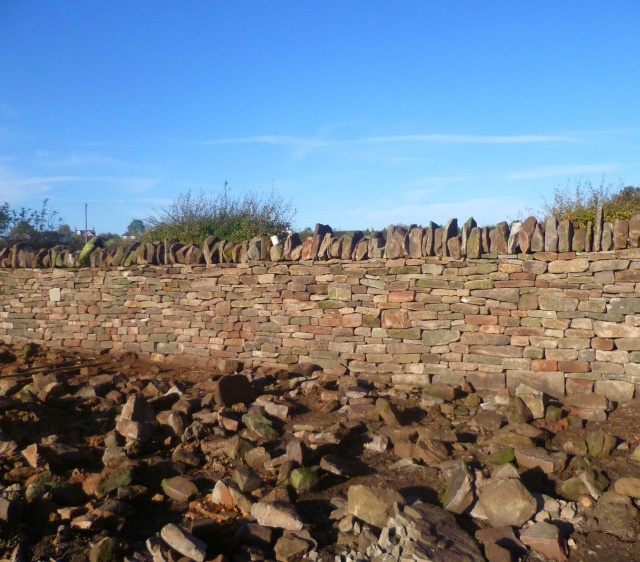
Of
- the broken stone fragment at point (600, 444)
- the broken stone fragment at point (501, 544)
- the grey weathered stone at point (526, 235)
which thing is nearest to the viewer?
the broken stone fragment at point (501, 544)

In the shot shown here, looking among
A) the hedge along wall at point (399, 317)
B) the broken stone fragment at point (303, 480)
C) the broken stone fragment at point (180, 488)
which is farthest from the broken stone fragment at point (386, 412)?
the broken stone fragment at point (180, 488)

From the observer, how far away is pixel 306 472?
4.85 m

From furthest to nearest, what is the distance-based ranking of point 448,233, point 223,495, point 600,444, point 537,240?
1. point 448,233
2. point 537,240
3. point 600,444
4. point 223,495

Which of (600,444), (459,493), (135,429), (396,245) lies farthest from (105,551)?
(396,245)

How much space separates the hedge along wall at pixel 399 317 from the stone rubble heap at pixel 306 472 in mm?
393

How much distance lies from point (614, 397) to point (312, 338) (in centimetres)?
373

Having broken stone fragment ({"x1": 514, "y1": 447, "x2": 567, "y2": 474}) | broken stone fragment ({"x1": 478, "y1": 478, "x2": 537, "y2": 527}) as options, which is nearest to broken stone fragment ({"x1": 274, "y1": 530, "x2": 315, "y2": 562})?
broken stone fragment ({"x1": 478, "y1": 478, "x2": 537, "y2": 527})

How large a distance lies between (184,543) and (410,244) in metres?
4.68

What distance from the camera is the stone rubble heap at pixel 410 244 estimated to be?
21.8 feet

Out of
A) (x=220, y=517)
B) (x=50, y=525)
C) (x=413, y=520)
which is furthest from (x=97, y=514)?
(x=413, y=520)

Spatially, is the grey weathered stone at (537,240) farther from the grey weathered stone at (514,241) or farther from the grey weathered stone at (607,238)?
the grey weathered stone at (607,238)

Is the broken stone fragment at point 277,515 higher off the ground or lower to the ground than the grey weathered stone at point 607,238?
lower

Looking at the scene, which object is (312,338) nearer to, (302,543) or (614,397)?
(614,397)

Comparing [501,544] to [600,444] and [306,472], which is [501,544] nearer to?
[306,472]
